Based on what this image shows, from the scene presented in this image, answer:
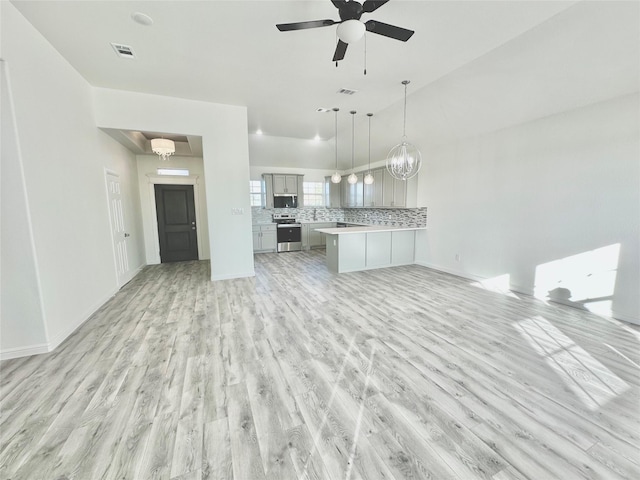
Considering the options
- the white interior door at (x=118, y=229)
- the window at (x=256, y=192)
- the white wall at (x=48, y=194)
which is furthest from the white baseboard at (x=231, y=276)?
the window at (x=256, y=192)

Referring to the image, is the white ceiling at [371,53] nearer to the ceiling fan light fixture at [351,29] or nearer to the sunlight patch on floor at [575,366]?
the ceiling fan light fixture at [351,29]

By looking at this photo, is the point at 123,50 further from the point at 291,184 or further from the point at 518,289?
the point at 518,289

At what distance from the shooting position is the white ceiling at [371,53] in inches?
91.7

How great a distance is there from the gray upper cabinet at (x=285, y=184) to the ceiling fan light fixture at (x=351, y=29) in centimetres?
603

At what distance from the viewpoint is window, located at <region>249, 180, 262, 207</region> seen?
798 cm

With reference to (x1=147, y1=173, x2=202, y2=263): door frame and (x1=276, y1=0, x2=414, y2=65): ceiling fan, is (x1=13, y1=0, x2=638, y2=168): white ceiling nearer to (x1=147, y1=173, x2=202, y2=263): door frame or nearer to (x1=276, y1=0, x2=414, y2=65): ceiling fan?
(x1=276, y1=0, x2=414, y2=65): ceiling fan

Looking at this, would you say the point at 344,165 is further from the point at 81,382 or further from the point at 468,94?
the point at 81,382

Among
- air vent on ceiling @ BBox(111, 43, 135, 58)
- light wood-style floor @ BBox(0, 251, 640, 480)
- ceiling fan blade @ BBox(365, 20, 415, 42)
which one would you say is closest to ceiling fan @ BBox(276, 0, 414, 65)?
ceiling fan blade @ BBox(365, 20, 415, 42)

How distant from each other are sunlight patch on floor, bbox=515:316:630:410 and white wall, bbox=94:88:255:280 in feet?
14.3

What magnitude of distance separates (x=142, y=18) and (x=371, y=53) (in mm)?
2314

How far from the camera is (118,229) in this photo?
452 centimetres

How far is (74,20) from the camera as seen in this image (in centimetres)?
245

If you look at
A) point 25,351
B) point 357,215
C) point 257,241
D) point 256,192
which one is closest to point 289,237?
point 257,241

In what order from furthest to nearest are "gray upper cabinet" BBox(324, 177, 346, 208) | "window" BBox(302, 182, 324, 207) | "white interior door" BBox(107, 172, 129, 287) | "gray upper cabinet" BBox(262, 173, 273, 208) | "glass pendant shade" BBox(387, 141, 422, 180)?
"window" BBox(302, 182, 324, 207) < "gray upper cabinet" BBox(324, 177, 346, 208) < "gray upper cabinet" BBox(262, 173, 273, 208) < "white interior door" BBox(107, 172, 129, 287) < "glass pendant shade" BBox(387, 141, 422, 180)
